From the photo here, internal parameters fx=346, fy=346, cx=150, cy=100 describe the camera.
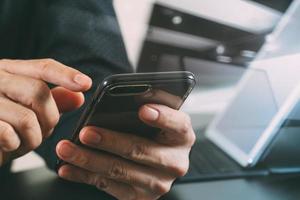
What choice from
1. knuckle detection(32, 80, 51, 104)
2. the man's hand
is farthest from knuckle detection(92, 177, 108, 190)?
knuckle detection(32, 80, 51, 104)

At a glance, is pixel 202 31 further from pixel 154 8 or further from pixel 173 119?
pixel 173 119

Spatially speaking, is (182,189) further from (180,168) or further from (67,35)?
(67,35)

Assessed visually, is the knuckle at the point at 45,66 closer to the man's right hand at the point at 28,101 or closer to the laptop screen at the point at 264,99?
the man's right hand at the point at 28,101

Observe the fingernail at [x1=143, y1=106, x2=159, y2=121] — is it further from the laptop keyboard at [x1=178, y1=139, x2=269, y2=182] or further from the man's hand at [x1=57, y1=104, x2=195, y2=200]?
the laptop keyboard at [x1=178, y1=139, x2=269, y2=182]

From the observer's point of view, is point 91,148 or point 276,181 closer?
point 91,148

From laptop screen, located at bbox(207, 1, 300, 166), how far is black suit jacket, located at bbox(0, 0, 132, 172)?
158 millimetres

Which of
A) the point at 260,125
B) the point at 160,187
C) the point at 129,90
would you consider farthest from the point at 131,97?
the point at 260,125

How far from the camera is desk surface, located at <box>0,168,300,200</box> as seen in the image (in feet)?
1.15

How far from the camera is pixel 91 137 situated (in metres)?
0.31

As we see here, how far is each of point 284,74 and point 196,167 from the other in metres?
0.15

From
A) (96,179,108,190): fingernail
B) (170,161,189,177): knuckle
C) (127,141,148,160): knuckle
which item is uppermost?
(127,141,148,160): knuckle

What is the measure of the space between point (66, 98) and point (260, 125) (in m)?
0.25

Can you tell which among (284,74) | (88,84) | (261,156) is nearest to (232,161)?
(261,156)

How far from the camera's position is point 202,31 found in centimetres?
47
